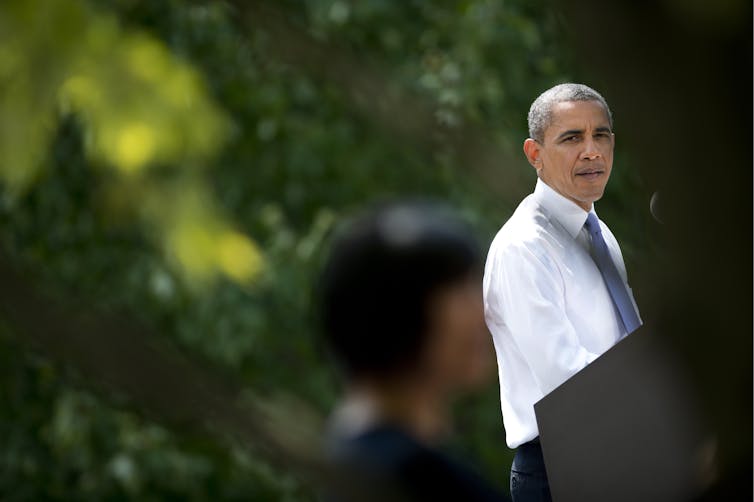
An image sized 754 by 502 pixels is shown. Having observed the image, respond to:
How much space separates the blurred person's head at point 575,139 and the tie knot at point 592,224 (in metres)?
0.03

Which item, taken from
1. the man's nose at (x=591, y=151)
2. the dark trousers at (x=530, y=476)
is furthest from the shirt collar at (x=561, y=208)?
the dark trousers at (x=530, y=476)

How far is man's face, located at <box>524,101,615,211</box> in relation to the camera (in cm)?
237

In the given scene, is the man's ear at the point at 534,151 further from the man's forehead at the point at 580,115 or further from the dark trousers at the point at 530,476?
the dark trousers at the point at 530,476

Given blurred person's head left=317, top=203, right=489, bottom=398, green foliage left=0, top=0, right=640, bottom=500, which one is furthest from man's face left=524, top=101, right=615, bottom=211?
green foliage left=0, top=0, right=640, bottom=500

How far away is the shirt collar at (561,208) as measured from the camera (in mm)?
2414

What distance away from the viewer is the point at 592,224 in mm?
2410

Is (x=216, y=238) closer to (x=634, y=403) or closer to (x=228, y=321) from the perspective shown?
(x=634, y=403)

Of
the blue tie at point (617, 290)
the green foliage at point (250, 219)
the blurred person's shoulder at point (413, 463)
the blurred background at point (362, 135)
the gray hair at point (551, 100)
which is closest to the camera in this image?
the blurred background at point (362, 135)

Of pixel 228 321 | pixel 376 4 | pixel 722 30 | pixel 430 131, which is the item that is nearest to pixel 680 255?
pixel 722 30

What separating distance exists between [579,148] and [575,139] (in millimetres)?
19

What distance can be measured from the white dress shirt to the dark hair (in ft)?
3.49

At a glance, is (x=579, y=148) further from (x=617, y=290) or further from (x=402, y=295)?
(x=402, y=295)

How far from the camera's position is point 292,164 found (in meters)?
8.86

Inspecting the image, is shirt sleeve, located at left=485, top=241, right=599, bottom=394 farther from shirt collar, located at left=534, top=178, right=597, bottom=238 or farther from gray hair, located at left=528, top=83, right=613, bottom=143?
gray hair, located at left=528, top=83, right=613, bottom=143
